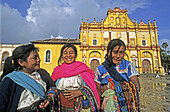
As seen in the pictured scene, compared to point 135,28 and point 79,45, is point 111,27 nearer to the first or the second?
point 135,28

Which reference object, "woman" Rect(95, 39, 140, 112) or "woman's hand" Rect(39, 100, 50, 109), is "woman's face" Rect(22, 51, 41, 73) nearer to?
"woman's hand" Rect(39, 100, 50, 109)

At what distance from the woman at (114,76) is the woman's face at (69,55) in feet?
1.77

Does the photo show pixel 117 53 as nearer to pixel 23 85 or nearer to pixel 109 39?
pixel 23 85

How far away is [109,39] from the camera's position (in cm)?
2158

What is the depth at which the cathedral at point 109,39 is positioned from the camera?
20266 mm

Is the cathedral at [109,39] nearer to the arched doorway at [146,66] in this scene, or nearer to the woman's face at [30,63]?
the arched doorway at [146,66]

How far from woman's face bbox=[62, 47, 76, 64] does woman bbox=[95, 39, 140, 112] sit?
54cm

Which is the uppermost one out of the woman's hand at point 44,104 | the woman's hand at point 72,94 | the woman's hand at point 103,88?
the woman's hand at point 103,88

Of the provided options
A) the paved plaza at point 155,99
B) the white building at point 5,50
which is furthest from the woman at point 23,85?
the white building at point 5,50

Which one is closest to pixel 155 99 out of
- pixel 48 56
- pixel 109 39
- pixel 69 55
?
pixel 69 55

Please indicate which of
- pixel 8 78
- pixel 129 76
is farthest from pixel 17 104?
pixel 129 76

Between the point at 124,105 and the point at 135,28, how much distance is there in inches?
926

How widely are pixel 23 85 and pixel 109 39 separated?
843 inches

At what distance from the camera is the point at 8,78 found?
4.21ft
